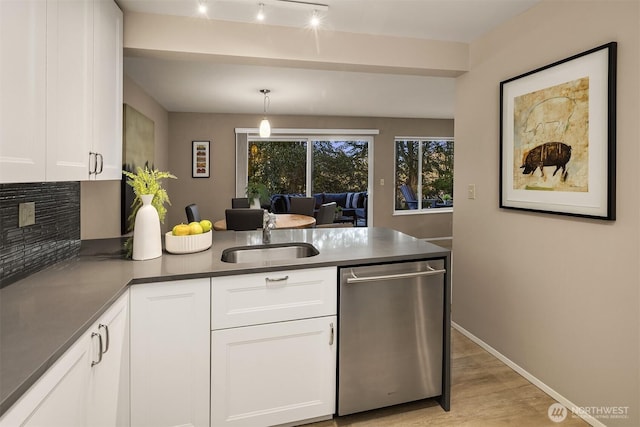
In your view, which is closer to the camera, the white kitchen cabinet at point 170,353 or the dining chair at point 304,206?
the white kitchen cabinet at point 170,353

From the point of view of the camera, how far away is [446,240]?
7.03m

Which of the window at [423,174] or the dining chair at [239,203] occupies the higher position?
the window at [423,174]

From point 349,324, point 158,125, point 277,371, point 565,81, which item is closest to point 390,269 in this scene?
point 349,324

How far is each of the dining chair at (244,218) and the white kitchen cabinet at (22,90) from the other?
259 cm

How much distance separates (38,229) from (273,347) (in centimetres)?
119

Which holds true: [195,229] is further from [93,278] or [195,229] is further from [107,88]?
[107,88]

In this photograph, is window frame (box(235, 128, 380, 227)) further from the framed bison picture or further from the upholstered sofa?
the framed bison picture

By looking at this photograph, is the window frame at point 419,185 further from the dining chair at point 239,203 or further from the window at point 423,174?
the dining chair at point 239,203

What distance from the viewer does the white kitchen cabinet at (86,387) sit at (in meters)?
0.90

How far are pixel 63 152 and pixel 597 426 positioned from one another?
279cm

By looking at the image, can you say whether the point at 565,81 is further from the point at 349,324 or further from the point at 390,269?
the point at 349,324

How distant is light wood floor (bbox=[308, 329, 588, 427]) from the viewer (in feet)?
6.46

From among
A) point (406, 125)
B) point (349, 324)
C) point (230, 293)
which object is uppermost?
point (406, 125)

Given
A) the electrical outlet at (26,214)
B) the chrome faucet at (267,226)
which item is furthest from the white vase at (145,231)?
the chrome faucet at (267,226)
